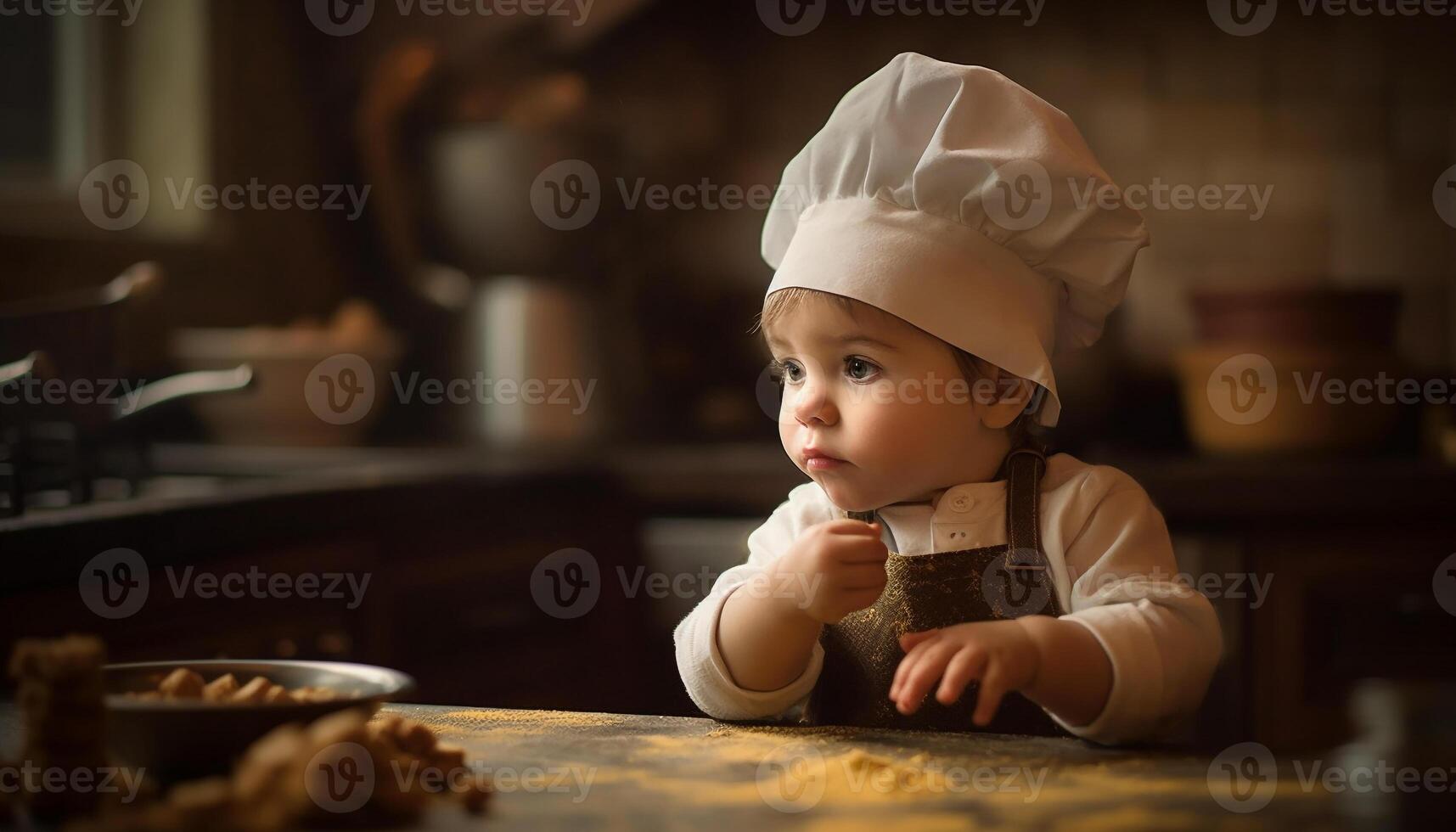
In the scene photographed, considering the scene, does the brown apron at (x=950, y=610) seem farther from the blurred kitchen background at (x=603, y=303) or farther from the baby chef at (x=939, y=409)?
the blurred kitchen background at (x=603, y=303)

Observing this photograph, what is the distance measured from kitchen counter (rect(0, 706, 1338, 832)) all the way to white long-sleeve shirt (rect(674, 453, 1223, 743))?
59 mm

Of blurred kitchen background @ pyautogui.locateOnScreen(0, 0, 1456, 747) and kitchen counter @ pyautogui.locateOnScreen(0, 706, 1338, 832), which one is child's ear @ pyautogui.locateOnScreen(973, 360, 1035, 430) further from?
blurred kitchen background @ pyautogui.locateOnScreen(0, 0, 1456, 747)

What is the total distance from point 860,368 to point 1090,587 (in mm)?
214

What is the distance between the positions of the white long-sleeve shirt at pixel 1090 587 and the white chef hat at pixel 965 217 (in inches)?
3.4

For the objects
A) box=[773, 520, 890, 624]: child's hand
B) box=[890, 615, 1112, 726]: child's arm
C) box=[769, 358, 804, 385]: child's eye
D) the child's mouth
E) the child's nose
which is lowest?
box=[890, 615, 1112, 726]: child's arm

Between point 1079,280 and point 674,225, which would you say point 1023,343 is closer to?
point 1079,280

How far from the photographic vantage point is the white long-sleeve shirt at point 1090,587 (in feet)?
2.67

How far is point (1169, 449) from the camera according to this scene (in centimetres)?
227

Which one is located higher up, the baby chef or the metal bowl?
the baby chef

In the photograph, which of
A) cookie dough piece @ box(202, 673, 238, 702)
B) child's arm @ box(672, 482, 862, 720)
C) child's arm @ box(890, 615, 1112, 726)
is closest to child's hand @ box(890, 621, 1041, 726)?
child's arm @ box(890, 615, 1112, 726)

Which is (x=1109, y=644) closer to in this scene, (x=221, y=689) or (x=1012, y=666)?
(x=1012, y=666)

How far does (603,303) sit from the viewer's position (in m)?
2.54

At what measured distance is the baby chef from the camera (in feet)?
2.93

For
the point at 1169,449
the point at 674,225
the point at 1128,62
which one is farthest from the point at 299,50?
the point at 1169,449
